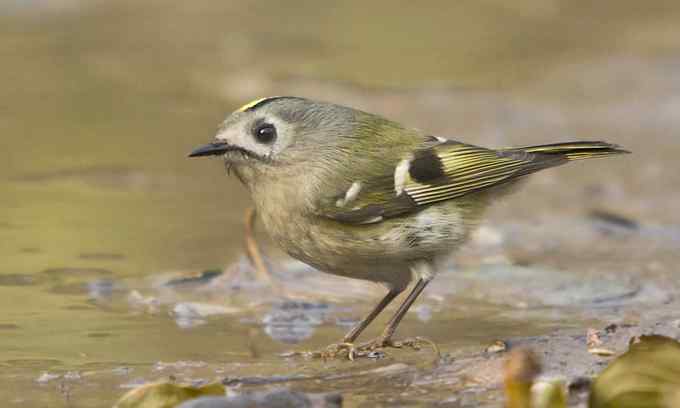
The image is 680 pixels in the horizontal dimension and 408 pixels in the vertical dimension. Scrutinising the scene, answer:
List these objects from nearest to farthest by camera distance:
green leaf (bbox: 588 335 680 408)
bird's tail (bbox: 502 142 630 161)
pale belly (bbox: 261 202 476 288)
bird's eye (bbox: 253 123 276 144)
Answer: green leaf (bbox: 588 335 680 408)
pale belly (bbox: 261 202 476 288)
bird's eye (bbox: 253 123 276 144)
bird's tail (bbox: 502 142 630 161)

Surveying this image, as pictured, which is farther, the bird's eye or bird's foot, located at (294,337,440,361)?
the bird's eye

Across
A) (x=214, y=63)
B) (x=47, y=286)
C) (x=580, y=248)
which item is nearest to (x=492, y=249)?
(x=580, y=248)

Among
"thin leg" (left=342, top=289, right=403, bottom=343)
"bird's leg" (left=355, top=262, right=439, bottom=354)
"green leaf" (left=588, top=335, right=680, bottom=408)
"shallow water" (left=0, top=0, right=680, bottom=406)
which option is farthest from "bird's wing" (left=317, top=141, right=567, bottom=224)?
"green leaf" (left=588, top=335, right=680, bottom=408)

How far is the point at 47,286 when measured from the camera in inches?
214

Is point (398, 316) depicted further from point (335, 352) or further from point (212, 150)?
point (212, 150)

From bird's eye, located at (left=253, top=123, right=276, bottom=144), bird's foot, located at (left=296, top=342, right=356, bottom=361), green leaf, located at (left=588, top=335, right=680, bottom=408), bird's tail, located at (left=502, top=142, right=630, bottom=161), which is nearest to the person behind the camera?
green leaf, located at (left=588, top=335, right=680, bottom=408)

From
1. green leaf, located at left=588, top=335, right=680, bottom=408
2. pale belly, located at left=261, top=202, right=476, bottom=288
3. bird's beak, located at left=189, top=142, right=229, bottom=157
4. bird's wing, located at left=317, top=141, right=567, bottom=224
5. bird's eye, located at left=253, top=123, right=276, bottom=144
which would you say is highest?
bird's eye, located at left=253, top=123, right=276, bottom=144

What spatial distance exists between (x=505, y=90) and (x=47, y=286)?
190 inches

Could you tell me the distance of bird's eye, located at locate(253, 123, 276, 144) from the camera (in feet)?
15.1

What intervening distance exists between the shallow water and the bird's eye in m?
0.70

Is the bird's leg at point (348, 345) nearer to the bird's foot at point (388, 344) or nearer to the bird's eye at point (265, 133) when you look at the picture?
the bird's foot at point (388, 344)

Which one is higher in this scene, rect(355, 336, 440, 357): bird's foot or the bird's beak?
the bird's beak

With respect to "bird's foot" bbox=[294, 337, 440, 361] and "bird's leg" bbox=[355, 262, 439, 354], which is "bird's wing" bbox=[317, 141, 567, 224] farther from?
"bird's foot" bbox=[294, 337, 440, 361]

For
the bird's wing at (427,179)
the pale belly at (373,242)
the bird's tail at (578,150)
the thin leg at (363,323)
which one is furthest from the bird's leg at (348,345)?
the bird's tail at (578,150)
